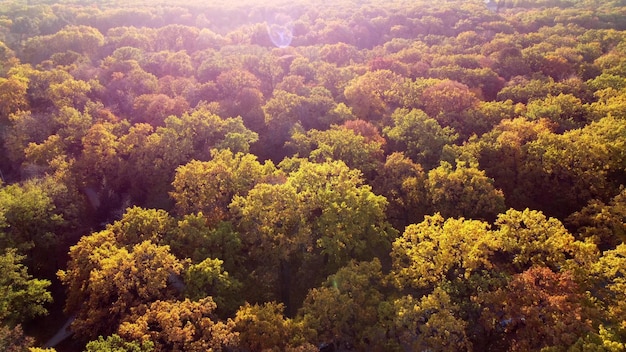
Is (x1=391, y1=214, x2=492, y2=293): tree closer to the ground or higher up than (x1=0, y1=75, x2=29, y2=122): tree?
closer to the ground

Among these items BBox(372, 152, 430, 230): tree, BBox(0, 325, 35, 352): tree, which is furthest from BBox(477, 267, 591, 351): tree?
BBox(0, 325, 35, 352): tree

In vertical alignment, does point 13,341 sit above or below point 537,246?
below

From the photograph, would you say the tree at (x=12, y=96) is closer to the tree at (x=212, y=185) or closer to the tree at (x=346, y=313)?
the tree at (x=212, y=185)

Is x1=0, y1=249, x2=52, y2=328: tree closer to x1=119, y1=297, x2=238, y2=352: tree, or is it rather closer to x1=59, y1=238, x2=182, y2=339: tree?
x1=59, y1=238, x2=182, y2=339: tree

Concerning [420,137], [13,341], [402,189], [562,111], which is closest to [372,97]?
[420,137]

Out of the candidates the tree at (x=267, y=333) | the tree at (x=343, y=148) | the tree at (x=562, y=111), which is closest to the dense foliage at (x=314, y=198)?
the tree at (x=267, y=333)

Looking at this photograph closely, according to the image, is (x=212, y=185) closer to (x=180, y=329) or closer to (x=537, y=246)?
(x=180, y=329)
